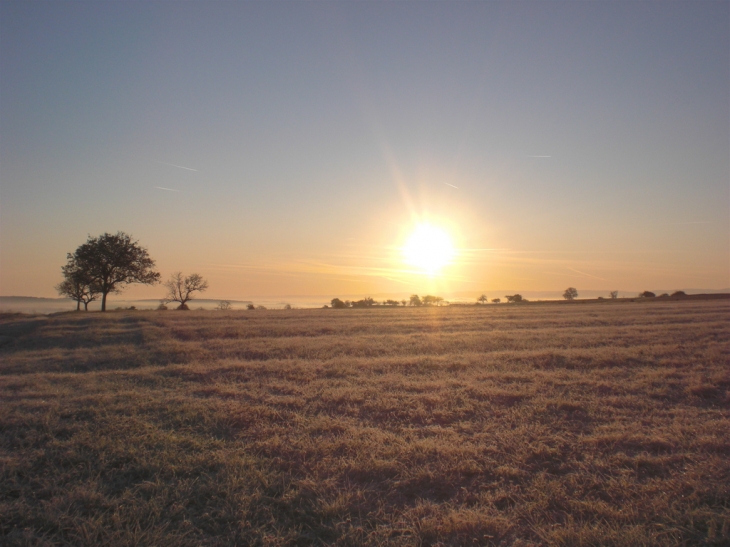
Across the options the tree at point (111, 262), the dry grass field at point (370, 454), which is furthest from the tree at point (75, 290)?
the dry grass field at point (370, 454)

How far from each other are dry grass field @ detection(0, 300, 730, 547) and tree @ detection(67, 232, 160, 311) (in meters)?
37.8

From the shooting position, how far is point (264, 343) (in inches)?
675

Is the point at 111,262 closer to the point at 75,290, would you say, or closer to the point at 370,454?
the point at 75,290

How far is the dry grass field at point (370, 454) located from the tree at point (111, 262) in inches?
1488

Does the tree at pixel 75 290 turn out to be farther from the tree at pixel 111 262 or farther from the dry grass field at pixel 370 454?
the dry grass field at pixel 370 454

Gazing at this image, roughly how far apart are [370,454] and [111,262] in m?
48.8

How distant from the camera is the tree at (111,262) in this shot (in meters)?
44.5

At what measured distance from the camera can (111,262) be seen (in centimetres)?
4541

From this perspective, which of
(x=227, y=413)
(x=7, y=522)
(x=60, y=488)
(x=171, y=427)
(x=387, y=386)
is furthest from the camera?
(x=387, y=386)

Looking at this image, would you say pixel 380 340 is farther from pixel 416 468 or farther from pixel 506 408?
pixel 416 468

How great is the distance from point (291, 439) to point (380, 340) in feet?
39.4

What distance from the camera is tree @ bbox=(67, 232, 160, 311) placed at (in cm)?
4453

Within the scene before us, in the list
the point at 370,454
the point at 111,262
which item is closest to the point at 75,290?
the point at 111,262

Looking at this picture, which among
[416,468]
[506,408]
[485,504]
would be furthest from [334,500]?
[506,408]
